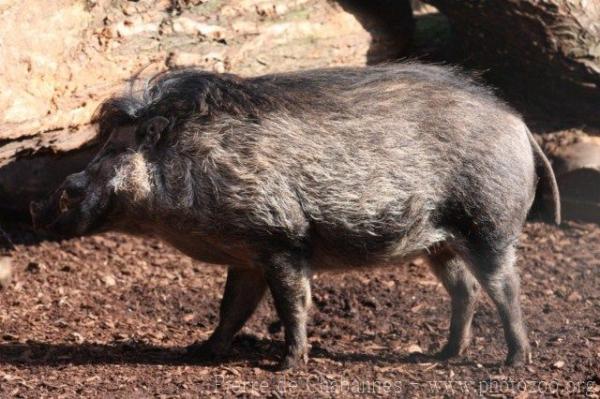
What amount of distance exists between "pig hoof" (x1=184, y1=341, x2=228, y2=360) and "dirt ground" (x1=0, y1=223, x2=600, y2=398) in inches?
2.9

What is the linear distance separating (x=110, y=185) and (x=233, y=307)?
961mm

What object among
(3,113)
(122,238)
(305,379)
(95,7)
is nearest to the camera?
(305,379)

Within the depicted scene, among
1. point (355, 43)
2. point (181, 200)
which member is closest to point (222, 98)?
point (181, 200)

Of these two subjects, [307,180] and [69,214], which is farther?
[69,214]

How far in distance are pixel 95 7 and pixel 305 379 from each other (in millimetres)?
2504

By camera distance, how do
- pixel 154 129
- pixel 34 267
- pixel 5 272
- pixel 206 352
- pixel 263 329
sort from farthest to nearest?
pixel 34 267 → pixel 5 272 → pixel 263 329 → pixel 206 352 → pixel 154 129

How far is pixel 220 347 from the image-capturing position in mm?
5645

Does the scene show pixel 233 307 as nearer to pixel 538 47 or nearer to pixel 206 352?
pixel 206 352

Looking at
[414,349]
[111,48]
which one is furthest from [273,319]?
[111,48]

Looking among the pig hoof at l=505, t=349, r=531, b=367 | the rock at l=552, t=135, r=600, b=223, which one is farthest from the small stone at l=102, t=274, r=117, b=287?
the rock at l=552, t=135, r=600, b=223

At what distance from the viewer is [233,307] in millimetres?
5648

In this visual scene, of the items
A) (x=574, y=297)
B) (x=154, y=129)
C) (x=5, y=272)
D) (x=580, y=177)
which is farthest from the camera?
(x=580, y=177)

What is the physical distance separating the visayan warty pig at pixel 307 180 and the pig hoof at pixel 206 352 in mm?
498

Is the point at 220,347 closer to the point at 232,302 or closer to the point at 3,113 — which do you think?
the point at 232,302
